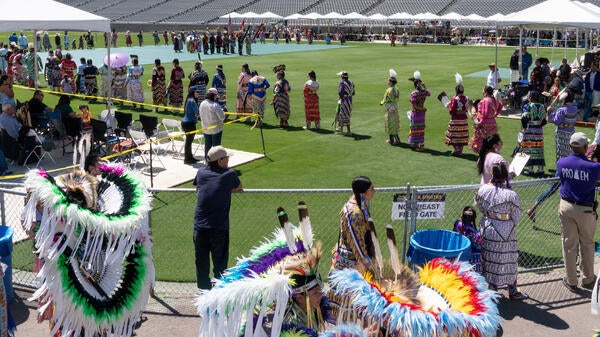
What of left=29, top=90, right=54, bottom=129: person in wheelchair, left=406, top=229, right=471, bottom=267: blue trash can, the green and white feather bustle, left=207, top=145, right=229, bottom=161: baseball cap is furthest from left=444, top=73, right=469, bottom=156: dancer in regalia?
the green and white feather bustle

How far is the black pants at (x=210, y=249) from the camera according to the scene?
654 cm

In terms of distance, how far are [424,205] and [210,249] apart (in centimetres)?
227

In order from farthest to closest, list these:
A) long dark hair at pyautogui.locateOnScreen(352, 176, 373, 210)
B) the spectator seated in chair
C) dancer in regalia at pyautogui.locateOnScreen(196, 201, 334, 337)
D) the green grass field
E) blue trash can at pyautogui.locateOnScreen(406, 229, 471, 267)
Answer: the spectator seated in chair
the green grass field
blue trash can at pyautogui.locateOnScreen(406, 229, 471, 267)
long dark hair at pyautogui.locateOnScreen(352, 176, 373, 210)
dancer in regalia at pyautogui.locateOnScreen(196, 201, 334, 337)

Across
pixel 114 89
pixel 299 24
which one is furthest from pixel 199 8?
pixel 114 89

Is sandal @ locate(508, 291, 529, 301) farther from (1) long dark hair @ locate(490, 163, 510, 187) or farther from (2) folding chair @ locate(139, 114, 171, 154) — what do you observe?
(2) folding chair @ locate(139, 114, 171, 154)

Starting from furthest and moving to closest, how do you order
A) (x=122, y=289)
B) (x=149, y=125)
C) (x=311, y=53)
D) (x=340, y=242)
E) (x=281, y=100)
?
(x=311, y=53)
(x=281, y=100)
(x=149, y=125)
(x=340, y=242)
(x=122, y=289)

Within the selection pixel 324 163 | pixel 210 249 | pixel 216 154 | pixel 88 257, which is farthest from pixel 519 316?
pixel 324 163

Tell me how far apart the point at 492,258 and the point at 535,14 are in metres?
12.5

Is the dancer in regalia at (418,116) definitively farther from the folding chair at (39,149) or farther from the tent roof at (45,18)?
the folding chair at (39,149)

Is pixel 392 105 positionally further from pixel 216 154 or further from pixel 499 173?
pixel 216 154

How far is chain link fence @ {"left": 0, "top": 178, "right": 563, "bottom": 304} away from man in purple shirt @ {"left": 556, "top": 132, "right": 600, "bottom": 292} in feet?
1.24

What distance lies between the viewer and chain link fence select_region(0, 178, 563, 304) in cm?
736

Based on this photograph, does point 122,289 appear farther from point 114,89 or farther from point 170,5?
point 170,5

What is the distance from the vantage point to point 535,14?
1753 cm
